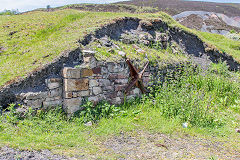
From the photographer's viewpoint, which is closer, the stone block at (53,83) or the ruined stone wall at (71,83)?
the ruined stone wall at (71,83)

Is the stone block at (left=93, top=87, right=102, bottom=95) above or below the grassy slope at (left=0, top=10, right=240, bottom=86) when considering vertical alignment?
below

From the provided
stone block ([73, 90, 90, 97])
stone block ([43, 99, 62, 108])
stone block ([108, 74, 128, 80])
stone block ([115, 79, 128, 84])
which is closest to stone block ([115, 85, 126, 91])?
stone block ([115, 79, 128, 84])

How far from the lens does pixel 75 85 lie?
472 cm

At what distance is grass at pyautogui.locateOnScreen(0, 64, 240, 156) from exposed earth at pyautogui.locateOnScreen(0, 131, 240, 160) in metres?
0.14

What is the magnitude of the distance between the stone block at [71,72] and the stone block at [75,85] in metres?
0.09

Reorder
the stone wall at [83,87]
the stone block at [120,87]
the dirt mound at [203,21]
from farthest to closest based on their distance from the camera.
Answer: the dirt mound at [203,21] → the stone block at [120,87] → the stone wall at [83,87]

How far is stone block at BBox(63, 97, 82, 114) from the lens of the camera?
4.70 metres

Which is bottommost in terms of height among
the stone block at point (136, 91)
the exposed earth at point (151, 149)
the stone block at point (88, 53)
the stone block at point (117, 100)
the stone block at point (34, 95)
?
the exposed earth at point (151, 149)

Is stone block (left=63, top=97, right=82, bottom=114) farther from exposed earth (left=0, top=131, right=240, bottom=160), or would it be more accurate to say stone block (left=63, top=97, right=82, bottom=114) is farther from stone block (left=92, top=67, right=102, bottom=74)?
exposed earth (left=0, top=131, right=240, bottom=160)

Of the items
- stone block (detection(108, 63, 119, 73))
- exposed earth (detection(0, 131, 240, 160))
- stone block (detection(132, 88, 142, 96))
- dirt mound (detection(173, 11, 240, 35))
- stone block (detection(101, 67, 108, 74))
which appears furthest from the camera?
dirt mound (detection(173, 11, 240, 35))

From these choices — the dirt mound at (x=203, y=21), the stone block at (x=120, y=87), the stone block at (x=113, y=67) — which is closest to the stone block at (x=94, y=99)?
the stone block at (x=120, y=87)

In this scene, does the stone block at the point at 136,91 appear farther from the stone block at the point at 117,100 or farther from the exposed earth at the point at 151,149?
the exposed earth at the point at 151,149

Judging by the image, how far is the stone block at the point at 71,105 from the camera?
470 centimetres

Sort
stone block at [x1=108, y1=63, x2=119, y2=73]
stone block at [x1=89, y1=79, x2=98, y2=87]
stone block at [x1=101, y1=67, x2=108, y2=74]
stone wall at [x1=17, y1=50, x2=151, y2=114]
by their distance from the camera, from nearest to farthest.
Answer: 1. stone wall at [x1=17, y1=50, x2=151, y2=114]
2. stone block at [x1=89, y1=79, x2=98, y2=87]
3. stone block at [x1=101, y1=67, x2=108, y2=74]
4. stone block at [x1=108, y1=63, x2=119, y2=73]
